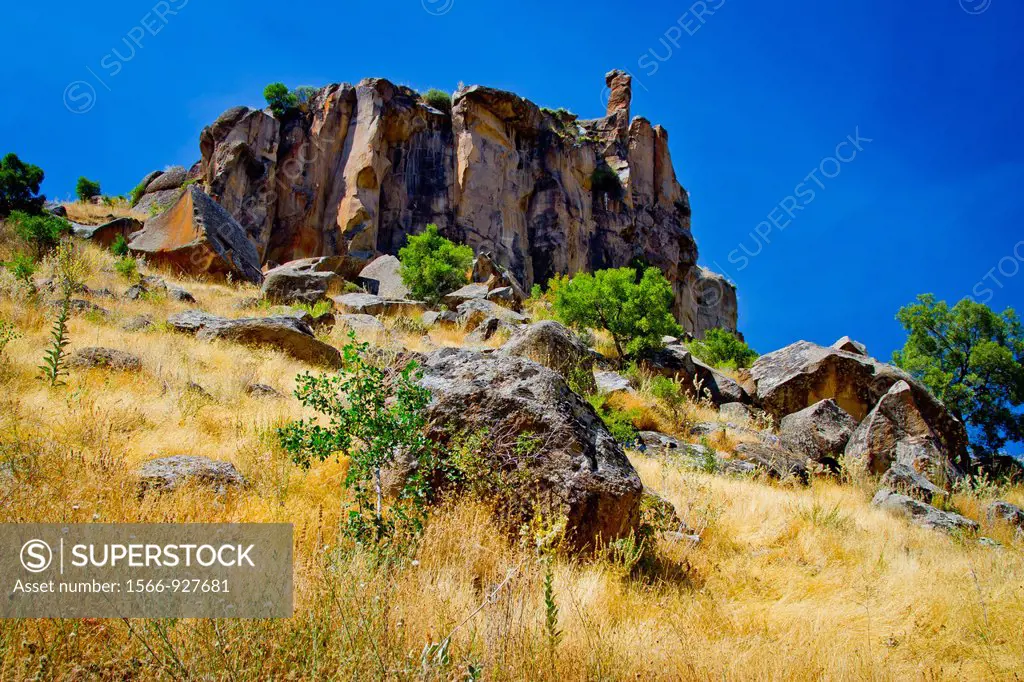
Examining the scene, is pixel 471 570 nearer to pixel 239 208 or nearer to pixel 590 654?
pixel 590 654

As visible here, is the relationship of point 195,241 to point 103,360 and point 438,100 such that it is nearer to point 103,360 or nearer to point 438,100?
point 103,360

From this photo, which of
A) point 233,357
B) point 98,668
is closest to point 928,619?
point 98,668

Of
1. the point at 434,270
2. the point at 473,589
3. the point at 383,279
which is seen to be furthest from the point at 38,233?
the point at 473,589

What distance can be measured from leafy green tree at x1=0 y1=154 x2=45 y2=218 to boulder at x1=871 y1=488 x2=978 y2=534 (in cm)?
2687

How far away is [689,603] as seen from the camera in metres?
3.28

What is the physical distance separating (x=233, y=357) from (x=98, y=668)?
6019 millimetres

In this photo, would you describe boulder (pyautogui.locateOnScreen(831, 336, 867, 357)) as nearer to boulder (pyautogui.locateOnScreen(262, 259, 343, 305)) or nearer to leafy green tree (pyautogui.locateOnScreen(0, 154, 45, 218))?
boulder (pyautogui.locateOnScreen(262, 259, 343, 305))

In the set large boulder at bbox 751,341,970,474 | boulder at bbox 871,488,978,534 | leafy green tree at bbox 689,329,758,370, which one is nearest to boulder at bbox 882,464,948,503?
boulder at bbox 871,488,978,534

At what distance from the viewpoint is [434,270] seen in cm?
2083

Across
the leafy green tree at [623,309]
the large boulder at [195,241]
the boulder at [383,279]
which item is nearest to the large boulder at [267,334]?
the large boulder at [195,241]

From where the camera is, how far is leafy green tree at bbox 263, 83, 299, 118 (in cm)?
3572

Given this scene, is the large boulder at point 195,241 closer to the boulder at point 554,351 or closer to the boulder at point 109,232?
the boulder at point 109,232

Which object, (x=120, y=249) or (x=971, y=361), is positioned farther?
(x=971, y=361)

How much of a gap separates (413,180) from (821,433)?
3085 centimetres
